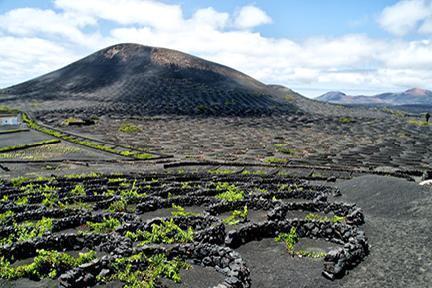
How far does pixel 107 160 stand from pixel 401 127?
3442 inches

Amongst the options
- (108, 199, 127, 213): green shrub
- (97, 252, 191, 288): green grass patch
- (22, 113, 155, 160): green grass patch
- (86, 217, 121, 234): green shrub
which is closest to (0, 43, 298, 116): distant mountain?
(22, 113, 155, 160): green grass patch

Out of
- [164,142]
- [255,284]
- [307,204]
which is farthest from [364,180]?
[164,142]

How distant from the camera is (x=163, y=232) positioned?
20.0 metres

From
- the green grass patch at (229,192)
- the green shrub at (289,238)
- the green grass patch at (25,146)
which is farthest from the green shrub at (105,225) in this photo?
Result: the green grass patch at (25,146)

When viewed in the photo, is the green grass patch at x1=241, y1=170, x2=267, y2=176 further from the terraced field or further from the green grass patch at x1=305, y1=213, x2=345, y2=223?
the green grass patch at x1=305, y1=213, x2=345, y2=223

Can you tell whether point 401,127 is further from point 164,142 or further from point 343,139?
point 164,142

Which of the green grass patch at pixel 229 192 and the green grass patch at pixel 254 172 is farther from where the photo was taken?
the green grass patch at pixel 254 172

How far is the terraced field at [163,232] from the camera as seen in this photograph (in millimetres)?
15727

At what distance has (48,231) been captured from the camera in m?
20.2

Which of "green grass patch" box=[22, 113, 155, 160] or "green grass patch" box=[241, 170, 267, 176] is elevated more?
"green grass patch" box=[22, 113, 155, 160]

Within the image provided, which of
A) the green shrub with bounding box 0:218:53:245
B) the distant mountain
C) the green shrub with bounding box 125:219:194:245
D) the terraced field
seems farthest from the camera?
the distant mountain

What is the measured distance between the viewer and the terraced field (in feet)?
51.6

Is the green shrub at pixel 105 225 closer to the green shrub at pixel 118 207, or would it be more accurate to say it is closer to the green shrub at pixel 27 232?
the green shrub at pixel 27 232

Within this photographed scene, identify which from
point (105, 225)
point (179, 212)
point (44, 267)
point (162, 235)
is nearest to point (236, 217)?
point (179, 212)
